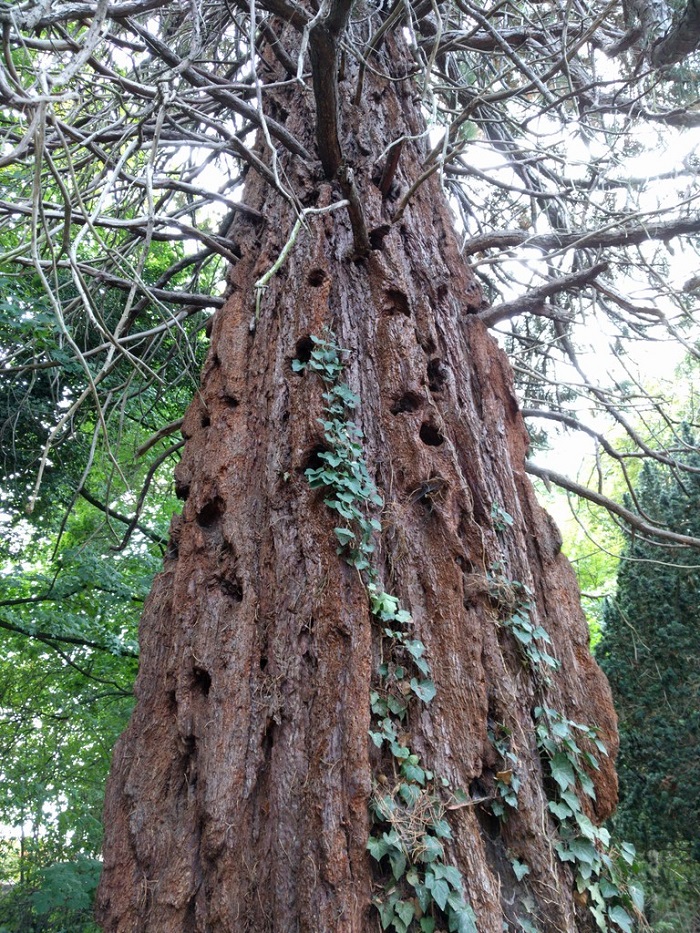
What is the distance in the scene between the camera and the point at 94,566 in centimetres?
534

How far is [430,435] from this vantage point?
2.74 m

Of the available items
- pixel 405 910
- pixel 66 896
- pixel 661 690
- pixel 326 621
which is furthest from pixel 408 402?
pixel 66 896

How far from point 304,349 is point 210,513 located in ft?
2.54

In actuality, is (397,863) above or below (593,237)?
below

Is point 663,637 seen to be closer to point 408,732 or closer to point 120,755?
point 408,732

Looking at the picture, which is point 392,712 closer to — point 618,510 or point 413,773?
point 413,773

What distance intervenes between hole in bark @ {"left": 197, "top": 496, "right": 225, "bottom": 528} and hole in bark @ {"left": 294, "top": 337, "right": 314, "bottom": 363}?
2.21 ft

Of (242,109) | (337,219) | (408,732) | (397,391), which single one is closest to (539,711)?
(408,732)

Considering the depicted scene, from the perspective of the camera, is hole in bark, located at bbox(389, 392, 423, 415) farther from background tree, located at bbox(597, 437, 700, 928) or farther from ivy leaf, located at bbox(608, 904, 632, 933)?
background tree, located at bbox(597, 437, 700, 928)

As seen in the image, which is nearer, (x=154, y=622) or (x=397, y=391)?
(x=154, y=622)

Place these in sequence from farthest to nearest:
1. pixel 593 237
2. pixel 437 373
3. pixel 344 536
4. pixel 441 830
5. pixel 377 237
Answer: pixel 593 237, pixel 377 237, pixel 437 373, pixel 344 536, pixel 441 830

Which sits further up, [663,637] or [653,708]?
[663,637]

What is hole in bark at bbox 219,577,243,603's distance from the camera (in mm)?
2371

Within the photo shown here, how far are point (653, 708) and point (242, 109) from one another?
4.88 meters
